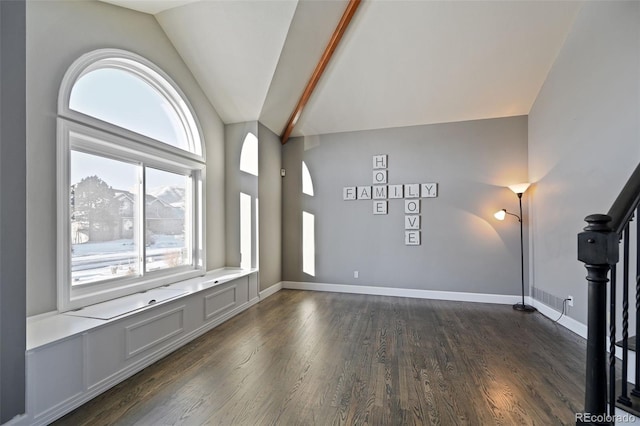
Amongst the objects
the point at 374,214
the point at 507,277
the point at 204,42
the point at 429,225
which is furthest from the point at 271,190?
the point at 507,277

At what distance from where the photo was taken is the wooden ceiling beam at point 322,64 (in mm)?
3299

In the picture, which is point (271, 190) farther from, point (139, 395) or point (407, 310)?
point (139, 395)

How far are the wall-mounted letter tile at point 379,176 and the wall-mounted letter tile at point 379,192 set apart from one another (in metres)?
0.09

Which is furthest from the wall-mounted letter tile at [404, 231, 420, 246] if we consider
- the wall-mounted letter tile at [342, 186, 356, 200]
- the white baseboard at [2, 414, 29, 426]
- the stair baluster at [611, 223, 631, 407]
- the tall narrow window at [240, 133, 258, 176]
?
the white baseboard at [2, 414, 29, 426]

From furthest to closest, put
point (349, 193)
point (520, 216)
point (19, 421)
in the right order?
point (349, 193), point (520, 216), point (19, 421)

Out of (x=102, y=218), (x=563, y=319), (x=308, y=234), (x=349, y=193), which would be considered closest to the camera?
(x=102, y=218)

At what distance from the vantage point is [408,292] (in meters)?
4.64

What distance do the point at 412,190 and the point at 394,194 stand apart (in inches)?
11.6

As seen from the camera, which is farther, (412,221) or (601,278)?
(412,221)

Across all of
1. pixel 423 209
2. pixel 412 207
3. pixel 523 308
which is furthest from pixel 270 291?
pixel 523 308

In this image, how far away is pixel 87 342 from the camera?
1996 millimetres

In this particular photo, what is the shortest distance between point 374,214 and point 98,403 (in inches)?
158

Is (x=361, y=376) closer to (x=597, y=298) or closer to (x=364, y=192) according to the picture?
(x=597, y=298)

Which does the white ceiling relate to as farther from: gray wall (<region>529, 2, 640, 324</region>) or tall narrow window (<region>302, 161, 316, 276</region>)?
tall narrow window (<region>302, 161, 316, 276</region>)
